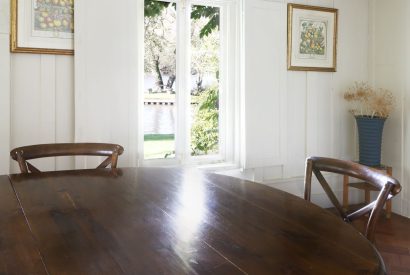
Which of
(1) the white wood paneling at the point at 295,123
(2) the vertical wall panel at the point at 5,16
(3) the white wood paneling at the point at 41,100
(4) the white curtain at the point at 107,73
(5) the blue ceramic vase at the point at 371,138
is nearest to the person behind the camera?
(2) the vertical wall panel at the point at 5,16

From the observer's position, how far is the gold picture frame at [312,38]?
12.4ft

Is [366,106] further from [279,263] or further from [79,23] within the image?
[279,263]

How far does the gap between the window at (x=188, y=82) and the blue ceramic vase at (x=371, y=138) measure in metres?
1.26

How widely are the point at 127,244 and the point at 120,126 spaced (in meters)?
2.20

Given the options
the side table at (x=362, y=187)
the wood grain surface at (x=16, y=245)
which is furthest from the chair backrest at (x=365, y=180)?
the side table at (x=362, y=187)

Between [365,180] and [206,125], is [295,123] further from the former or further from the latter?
[365,180]

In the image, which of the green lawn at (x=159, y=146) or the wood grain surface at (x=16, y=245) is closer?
the wood grain surface at (x=16, y=245)

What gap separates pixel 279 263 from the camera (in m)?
0.89

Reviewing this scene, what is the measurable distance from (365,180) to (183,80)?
223 cm

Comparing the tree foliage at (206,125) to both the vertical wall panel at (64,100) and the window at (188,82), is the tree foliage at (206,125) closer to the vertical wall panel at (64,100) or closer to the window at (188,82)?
the window at (188,82)

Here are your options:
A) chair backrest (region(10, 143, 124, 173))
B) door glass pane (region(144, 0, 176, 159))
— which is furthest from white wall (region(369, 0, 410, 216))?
chair backrest (region(10, 143, 124, 173))

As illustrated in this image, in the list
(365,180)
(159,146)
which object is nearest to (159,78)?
(159,146)

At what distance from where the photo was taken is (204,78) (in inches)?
141

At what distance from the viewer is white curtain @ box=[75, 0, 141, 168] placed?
9.61ft
